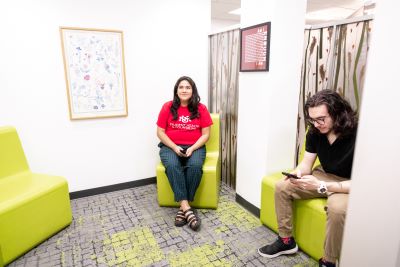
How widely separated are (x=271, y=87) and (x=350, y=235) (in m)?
1.62

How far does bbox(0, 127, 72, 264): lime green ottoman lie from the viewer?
1.82 meters

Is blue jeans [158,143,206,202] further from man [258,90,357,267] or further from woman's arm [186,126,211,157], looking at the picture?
man [258,90,357,267]

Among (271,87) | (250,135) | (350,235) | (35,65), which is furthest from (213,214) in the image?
(35,65)

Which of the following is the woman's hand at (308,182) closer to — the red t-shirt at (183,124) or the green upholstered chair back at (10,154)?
the red t-shirt at (183,124)

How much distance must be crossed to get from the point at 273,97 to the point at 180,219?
1.35 m

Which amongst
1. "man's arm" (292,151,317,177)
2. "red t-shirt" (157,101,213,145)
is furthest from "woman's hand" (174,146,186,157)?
"man's arm" (292,151,317,177)

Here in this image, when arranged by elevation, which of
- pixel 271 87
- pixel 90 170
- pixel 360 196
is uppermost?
pixel 271 87

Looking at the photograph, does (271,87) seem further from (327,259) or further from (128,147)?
(128,147)

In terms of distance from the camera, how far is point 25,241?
6.30 feet

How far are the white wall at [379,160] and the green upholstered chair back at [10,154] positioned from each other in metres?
2.56

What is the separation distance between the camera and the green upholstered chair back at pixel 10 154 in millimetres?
2191

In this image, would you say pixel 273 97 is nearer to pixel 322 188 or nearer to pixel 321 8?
pixel 322 188

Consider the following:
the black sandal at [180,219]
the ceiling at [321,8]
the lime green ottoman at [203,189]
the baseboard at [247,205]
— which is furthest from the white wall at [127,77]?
the ceiling at [321,8]

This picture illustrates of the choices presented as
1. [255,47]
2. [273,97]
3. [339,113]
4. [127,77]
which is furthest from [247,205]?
[127,77]
